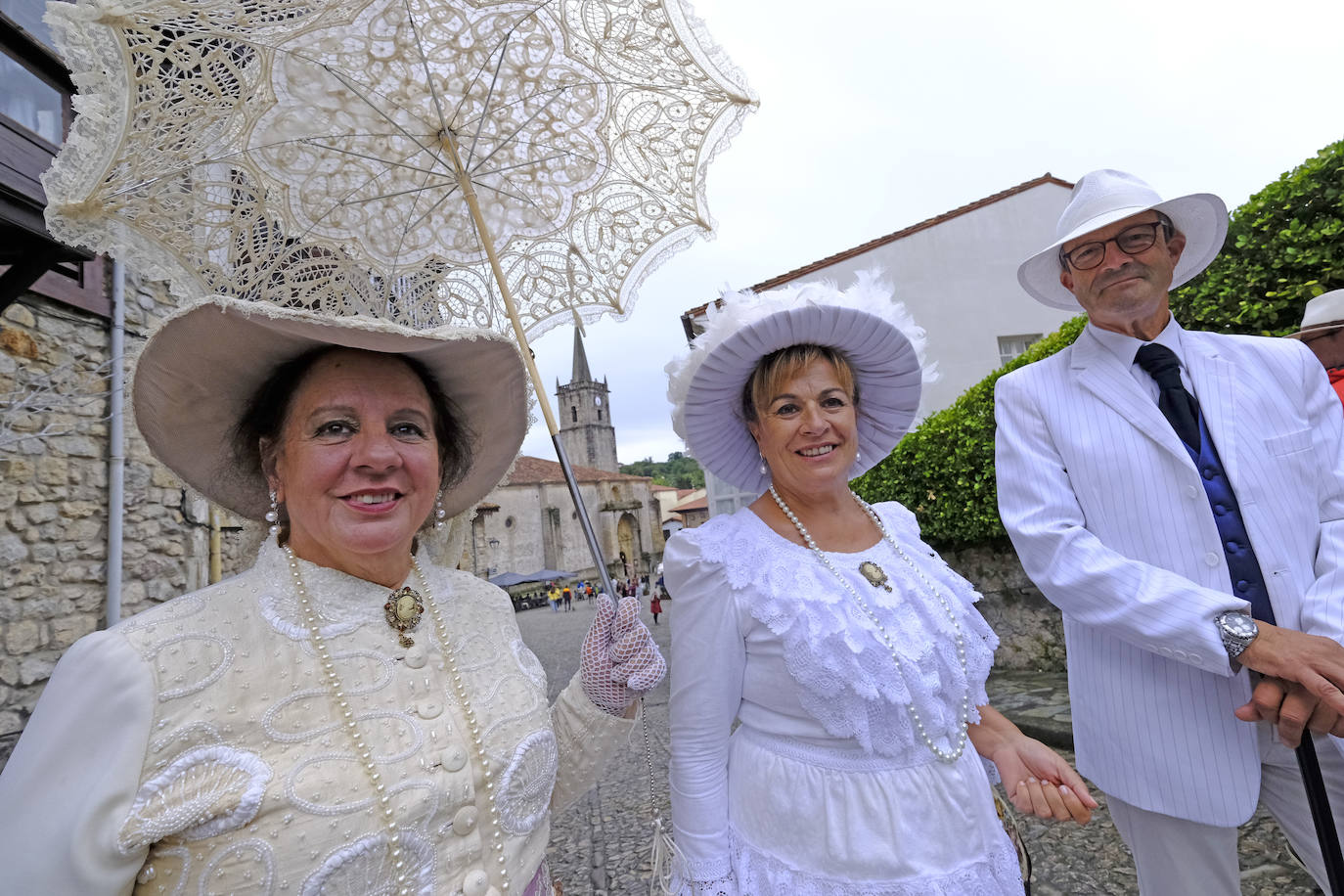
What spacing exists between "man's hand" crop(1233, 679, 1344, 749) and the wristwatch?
8 cm

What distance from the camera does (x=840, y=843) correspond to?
1464 millimetres

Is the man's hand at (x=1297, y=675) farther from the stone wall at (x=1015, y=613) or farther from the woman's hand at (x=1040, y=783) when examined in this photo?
the stone wall at (x=1015, y=613)

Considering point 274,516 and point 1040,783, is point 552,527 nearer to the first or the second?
point 274,516

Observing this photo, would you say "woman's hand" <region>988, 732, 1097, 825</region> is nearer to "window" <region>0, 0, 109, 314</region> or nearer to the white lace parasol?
the white lace parasol

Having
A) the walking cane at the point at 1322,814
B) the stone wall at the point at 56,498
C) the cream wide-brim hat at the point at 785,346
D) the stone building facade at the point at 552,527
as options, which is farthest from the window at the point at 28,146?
the stone building facade at the point at 552,527

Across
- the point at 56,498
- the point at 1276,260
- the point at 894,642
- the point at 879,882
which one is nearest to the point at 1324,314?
the point at 1276,260

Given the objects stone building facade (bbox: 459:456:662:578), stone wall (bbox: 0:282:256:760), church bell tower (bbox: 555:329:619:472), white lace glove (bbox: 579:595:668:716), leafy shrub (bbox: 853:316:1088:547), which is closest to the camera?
white lace glove (bbox: 579:595:668:716)

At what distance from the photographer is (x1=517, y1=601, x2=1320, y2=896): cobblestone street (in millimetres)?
2891

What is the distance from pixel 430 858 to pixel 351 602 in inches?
19.6

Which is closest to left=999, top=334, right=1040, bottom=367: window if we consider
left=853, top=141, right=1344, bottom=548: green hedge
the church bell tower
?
left=853, top=141, right=1344, bottom=548: green hedge

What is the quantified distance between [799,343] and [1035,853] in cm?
305

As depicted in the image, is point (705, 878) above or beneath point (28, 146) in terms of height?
beneath

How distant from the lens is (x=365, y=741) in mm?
1206

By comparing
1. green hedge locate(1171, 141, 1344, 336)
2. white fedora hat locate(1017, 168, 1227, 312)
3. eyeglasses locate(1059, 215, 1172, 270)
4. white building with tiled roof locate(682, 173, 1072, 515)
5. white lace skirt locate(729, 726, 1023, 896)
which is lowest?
white lace skirt locate(729, 726, 1023, 896)
